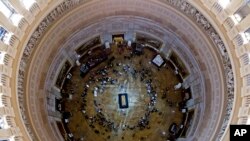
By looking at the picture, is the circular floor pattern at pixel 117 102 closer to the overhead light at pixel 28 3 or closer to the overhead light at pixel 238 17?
the overhead light at pixel 28 3

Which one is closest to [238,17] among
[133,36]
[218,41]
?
[218,41]

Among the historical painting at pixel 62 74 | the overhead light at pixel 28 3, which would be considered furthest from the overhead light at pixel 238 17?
the historical painting at pixel 62 74

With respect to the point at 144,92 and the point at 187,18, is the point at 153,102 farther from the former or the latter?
the point at 187,18

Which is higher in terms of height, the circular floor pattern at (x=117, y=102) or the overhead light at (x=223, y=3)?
the overhead light at (x=223, y=3)

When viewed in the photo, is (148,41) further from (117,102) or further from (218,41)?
(218,41)

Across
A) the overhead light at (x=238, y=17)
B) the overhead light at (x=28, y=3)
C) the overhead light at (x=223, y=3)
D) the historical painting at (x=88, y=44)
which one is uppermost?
the historical painting at (x=88, y=44)

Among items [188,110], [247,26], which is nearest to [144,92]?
[188,110]

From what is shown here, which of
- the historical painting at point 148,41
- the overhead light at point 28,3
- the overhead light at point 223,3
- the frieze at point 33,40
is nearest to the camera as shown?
the overhead light at point 223,3
